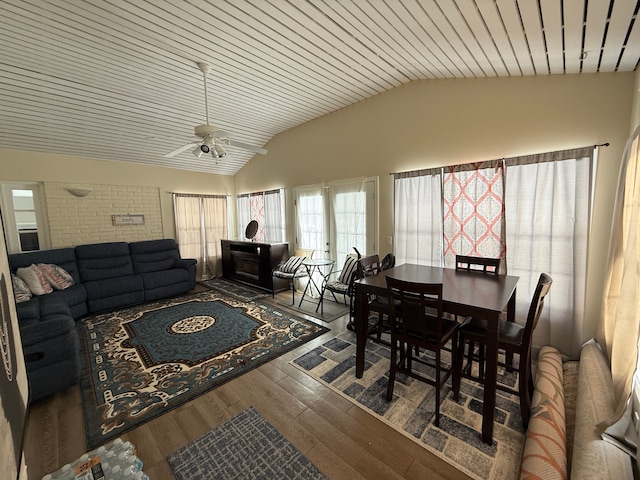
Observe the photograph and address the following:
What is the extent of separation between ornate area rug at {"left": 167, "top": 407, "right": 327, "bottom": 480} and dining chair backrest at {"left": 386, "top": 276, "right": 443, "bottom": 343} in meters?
1.06

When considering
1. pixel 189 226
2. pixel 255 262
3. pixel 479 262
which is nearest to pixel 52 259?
pixel 189 226

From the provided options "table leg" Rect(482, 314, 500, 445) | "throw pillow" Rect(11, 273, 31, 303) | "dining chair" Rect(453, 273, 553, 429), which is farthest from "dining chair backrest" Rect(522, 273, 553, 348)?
"throw pillow" Rect(11, 273, 31, 303)

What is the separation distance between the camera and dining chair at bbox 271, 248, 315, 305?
4355 millimetres

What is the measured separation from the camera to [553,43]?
1871mm

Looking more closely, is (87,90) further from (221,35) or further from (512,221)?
(512,221)

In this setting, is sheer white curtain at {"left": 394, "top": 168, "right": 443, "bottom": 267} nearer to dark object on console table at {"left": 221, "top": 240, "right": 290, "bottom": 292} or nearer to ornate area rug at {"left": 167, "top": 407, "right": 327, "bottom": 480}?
dark object on console table at {"left": 221, "top": 240, "right": 290, "bottom": 292}

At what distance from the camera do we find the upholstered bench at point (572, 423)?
1301mm

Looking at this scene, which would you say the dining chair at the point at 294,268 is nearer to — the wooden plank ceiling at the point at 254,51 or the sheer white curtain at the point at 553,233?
the wooden plank ceiling at the point at 254,51

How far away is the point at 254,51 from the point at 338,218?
2.42 meters

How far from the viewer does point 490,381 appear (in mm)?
1685

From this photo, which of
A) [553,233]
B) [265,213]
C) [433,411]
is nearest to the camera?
[433,411]

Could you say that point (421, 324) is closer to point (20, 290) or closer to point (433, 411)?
point (433, 411)

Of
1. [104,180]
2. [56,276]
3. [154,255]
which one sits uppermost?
[104,180]

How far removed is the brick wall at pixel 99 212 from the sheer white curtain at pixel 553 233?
5.96 m
